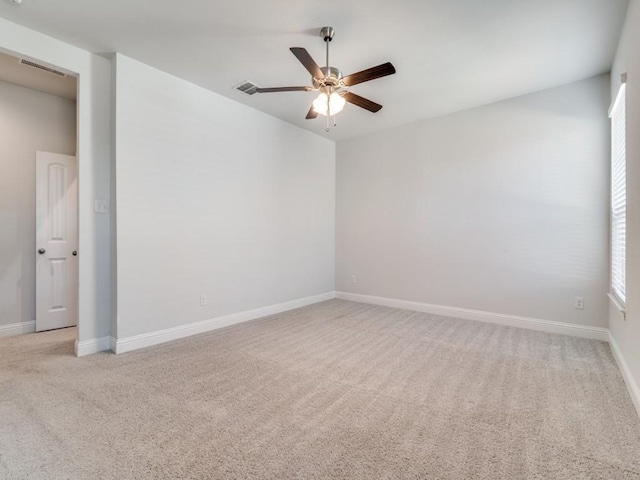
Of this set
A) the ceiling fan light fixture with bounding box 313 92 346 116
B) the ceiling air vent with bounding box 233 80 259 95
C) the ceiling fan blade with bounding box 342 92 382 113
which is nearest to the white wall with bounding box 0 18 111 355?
the ceiling air vent with bounding box 233 80 259 95

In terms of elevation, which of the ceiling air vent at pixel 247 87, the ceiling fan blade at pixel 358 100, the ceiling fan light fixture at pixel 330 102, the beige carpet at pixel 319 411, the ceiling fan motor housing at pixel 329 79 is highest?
the ceiling air vent at pixel 247 87

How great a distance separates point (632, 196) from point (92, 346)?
14.7 feet

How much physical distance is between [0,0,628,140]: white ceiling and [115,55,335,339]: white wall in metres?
0.39

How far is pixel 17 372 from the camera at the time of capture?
98.1 inches

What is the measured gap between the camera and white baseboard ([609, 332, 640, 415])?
2.01m

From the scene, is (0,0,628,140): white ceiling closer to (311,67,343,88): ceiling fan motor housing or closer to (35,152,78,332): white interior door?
(311,67,343,88): ceiling fan motor housing

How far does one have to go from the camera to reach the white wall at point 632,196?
2.09m

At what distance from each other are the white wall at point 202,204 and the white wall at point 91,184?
6.3 inches

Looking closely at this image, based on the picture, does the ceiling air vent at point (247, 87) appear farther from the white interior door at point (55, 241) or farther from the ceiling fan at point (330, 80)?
the white interior door at point (55, 241)

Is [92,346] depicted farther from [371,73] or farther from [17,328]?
[371,73]

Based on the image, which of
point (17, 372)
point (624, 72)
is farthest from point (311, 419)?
point (624, 72)

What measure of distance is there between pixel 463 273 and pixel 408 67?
2592 millimetres

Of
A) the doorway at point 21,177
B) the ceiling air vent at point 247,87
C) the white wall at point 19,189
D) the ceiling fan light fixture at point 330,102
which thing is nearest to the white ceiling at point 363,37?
the ceiling air vent at point 247,87

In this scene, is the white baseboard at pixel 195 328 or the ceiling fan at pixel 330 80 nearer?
the ceiling fan at pixel 330 80
